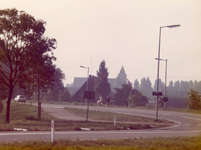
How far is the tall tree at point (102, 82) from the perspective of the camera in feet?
241

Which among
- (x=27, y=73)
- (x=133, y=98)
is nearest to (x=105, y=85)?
(x=133, y=98)

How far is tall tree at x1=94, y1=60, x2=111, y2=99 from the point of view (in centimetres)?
7331

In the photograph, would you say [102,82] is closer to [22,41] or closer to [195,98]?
[195,98]

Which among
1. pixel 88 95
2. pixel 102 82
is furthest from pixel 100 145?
pixel 102 82

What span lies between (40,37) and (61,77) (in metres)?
67.5

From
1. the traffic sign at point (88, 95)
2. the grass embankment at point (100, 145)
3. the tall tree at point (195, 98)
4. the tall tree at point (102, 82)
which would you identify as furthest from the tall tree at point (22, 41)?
the tall tree at point (102, 82)

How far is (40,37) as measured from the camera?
24.0m

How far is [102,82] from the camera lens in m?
73.5

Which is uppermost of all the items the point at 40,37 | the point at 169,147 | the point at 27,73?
the point at 40,37

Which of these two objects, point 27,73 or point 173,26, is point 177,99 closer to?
point 173,26

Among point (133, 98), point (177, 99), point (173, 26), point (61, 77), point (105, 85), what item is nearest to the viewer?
point (173, 26)

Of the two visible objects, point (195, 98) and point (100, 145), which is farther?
point (195, 98)

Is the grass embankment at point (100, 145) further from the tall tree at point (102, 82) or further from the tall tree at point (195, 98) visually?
the tall tree at point (102, 82)

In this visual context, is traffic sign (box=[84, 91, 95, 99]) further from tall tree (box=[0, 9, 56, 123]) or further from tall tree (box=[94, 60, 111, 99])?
tall tree (box=[94, 60, 111, 99])
